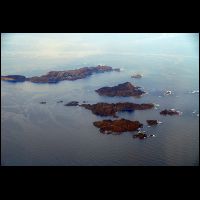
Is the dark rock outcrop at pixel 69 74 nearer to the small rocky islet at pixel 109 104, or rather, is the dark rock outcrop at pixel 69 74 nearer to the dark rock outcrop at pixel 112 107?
the small rocky islet at pixel 109 104

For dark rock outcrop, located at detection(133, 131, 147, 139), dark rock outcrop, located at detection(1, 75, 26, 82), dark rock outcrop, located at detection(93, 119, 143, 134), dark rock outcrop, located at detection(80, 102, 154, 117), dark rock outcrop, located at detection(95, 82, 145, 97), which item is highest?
dark rock outcrop, located at detection(1, 75, 26, 82)

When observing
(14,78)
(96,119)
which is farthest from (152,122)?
(14,78)

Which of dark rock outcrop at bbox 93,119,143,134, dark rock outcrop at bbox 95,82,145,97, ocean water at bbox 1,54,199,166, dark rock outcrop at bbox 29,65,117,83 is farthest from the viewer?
dark rock outcrop at bbox 29,65,117,83

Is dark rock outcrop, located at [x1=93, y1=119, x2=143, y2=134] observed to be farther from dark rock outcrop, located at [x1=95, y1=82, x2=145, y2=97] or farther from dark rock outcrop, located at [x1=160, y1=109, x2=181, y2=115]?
dark rock outcrop, located at [x1=95, y1=82, x2=145, y2=97]

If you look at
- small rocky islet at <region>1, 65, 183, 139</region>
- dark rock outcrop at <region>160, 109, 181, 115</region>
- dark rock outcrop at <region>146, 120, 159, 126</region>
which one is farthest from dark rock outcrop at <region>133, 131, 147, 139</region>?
dark rock outcrop at <region>160, 109, 181, 115</region>

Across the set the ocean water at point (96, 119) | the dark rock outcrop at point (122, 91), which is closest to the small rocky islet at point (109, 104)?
the dark rock outcrop at point (122, 91)

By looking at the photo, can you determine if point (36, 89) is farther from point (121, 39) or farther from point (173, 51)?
point (121, 39)

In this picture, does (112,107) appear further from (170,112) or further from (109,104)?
(170,112)
